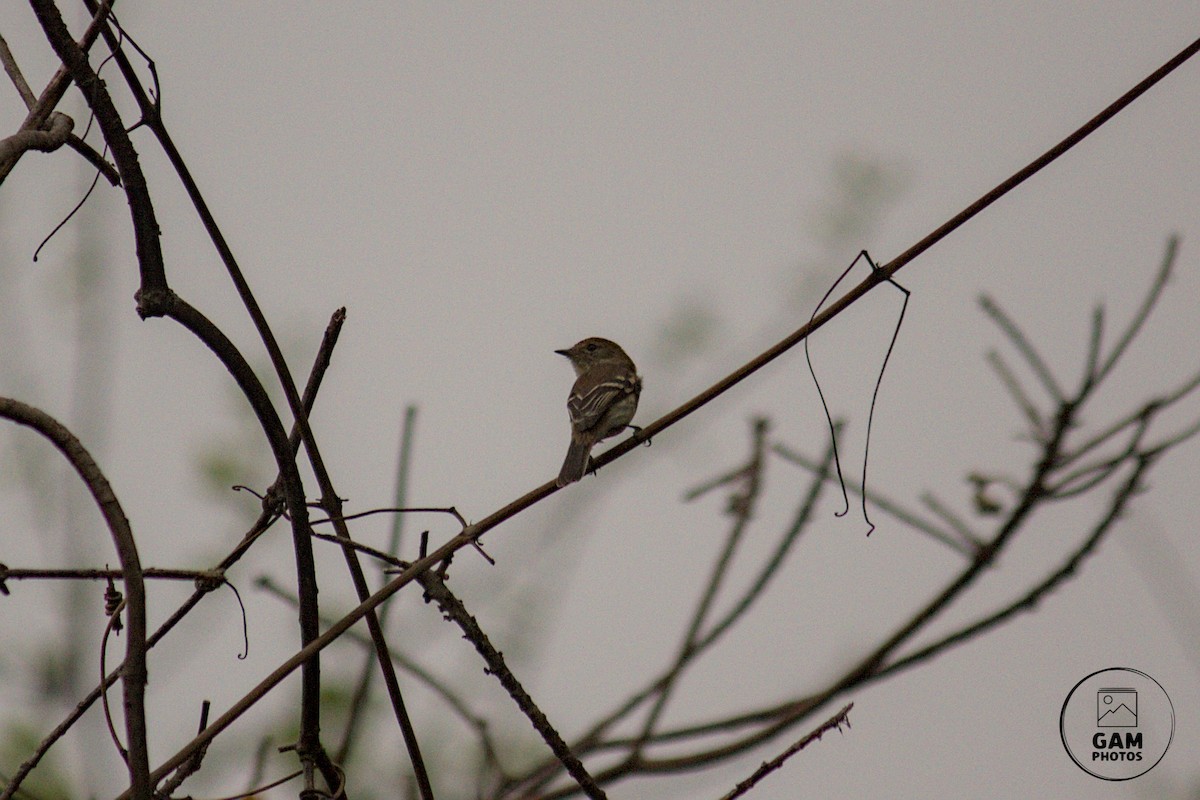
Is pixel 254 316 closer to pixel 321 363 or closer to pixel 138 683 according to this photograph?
pixel 321 363

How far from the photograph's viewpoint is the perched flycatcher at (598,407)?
6090 millimetres

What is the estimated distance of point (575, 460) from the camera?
5977 mm

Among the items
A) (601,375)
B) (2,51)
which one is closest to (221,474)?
(601,375)

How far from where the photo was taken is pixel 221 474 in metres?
5.50

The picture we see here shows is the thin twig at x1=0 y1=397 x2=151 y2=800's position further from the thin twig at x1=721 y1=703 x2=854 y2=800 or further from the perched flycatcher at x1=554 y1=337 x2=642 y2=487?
the perched flycatcher at x1=554 y1=337 x2=642 y2=487

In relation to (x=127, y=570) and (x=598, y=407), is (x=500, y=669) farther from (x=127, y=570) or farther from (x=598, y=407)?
(x=598, y=407)

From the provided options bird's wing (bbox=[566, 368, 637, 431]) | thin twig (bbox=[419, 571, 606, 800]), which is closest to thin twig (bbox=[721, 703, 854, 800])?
thin twig (bbox=[419, 571, 606, 800])

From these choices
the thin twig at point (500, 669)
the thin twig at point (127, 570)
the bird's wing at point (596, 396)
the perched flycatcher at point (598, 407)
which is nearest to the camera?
the thin twig at point (127, 570)

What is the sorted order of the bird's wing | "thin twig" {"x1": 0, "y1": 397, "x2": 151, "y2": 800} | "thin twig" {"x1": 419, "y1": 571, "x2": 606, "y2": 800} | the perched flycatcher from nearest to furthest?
"thin twig" {"x1": 0, "y1": 397, "x2": 151, "y2": 800}, "thin twig" {"x1": 419, "y1": 571, "x2": 606, "y2": 800}, the perched flycatcher, the bird's wing

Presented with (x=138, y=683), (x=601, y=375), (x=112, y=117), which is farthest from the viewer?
(x=601, y=375)

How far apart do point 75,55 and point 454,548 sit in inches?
43.9

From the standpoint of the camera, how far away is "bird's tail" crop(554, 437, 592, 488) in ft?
18.2

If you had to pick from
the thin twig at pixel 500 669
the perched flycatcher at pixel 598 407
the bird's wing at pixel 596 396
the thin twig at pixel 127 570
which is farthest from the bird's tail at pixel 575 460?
the thin twig at pixel 127 570

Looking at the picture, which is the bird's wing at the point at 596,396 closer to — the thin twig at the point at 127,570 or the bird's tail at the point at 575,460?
the bird's tail at the point at 575,460
